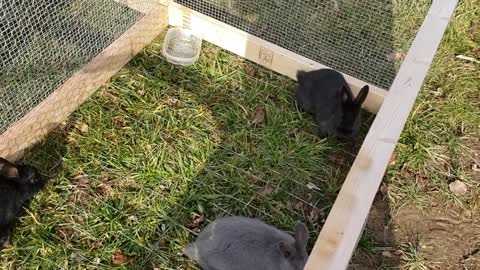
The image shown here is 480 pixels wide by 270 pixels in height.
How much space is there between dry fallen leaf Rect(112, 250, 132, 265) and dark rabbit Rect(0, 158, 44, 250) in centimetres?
67

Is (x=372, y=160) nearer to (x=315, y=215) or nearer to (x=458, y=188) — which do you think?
(x=315, y=215)

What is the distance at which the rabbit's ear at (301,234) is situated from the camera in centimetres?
248

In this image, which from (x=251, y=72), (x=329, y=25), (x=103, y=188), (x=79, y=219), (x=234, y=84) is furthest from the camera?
(x=329, y=25)

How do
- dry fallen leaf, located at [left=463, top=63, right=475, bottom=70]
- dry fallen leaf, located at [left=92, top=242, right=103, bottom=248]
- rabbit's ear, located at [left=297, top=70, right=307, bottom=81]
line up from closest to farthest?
1. dry fallen leaf, located at [left=92, top=242, right=103, bottom=248]
2. rabbit's ear, located at [left=297, top=70, right=307, bottom=81]
3. dry fallen leaf, located at [left=463, top=63, right=475, bottom=70]

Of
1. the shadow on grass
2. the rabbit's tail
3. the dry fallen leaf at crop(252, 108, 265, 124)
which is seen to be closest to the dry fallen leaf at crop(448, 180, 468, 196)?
the shadow on grass

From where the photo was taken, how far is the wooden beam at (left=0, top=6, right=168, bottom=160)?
341cm

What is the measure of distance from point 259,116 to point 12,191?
1.90 metres

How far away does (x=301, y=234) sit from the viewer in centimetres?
250

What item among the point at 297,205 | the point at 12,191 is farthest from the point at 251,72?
the point at 12,191

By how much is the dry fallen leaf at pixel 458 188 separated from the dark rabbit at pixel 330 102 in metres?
0.87

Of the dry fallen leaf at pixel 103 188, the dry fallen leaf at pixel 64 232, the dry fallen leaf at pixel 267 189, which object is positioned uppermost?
the dry fallen leaf at pixel 267 189

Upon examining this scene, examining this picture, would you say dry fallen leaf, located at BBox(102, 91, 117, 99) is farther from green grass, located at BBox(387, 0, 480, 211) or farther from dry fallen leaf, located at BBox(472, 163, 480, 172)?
dry fallen leaf, located at BBox(472, 163, 480, 172)

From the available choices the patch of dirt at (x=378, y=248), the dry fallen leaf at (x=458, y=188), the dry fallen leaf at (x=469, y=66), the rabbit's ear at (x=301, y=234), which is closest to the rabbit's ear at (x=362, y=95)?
the patch of dirt at (x=378, y=248)

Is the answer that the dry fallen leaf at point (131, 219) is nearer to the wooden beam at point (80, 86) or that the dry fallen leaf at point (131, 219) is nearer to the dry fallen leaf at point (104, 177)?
the dry fallen leaf at point (104, 177)
